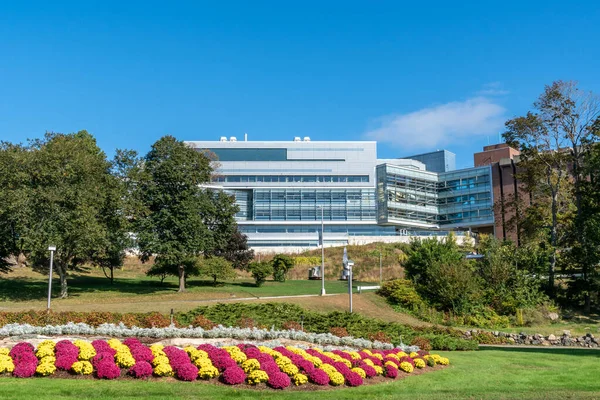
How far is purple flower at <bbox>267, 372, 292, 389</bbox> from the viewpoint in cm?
1109

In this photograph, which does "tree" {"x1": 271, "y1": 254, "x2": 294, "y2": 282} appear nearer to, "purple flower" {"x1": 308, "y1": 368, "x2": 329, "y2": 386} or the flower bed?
the flower bed

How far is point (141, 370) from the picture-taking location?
1091 cm

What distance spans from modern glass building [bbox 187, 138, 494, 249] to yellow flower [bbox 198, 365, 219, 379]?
2967 inches

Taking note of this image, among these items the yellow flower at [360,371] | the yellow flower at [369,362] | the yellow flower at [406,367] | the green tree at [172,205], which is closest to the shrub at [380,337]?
the yellow flower at [406,367]

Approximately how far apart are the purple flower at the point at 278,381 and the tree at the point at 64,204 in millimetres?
24471

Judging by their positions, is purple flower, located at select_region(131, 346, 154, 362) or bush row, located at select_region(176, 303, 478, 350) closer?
purple flower, located at select_region(131, 346, 154, 362)

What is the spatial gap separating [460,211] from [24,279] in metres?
67.9

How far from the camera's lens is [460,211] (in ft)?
299

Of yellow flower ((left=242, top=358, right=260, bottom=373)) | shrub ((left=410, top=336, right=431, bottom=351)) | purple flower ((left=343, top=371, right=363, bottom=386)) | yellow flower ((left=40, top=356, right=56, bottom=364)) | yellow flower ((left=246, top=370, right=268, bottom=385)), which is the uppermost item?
yellow flower ((left=40, top=356, right=56, bottom=364))

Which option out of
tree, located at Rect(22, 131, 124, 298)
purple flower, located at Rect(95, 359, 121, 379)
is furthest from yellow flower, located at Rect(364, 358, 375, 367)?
tree, located at Rect(22, 131, 124, 298)

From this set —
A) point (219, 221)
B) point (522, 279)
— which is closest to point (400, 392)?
point (522, 279)

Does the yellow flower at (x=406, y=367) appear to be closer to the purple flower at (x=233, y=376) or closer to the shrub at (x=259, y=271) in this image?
the purple flower at (x=233, y=376)

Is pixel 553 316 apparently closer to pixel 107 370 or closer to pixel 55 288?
pixel 107 370

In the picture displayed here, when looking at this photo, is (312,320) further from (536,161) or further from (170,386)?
(536,161)
